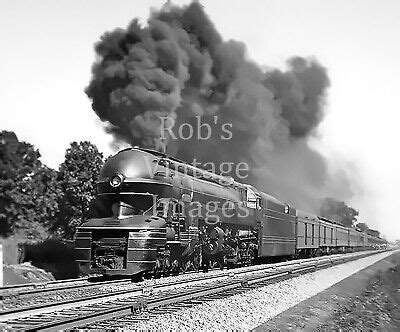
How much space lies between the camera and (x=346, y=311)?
55.7 ft

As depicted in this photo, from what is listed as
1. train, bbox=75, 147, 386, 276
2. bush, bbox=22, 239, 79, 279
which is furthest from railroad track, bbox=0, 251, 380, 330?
bush, bbox=22, 239, 79, 279

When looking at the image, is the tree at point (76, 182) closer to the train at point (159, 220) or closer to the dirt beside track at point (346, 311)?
the train at point (159, 220)

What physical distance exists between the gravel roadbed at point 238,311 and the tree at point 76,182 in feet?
92.9

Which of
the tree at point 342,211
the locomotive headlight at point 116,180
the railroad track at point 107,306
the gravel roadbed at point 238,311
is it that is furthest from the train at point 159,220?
the tree at point 342,211

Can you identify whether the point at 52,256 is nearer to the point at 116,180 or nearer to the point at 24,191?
the point at 116,180

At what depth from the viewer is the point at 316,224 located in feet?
145

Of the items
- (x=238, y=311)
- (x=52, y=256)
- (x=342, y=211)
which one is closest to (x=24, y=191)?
(x=52, y=256)

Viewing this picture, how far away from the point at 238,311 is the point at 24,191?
4646cm

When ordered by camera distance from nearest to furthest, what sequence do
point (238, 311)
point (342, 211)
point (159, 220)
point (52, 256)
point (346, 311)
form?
point (238, 311) → point (346, 311) → point (159, 220) → point (52, 256) → point (342, 211)

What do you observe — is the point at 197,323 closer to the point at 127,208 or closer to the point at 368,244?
the point at 127,208

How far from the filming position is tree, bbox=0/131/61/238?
53.0 metres

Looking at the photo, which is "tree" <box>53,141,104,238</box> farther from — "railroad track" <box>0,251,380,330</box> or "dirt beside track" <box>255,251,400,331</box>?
"railroad track" <box>0,251,380,330</box>

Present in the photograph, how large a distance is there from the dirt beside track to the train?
4.49 metres

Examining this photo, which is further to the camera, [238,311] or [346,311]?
[346,311]
